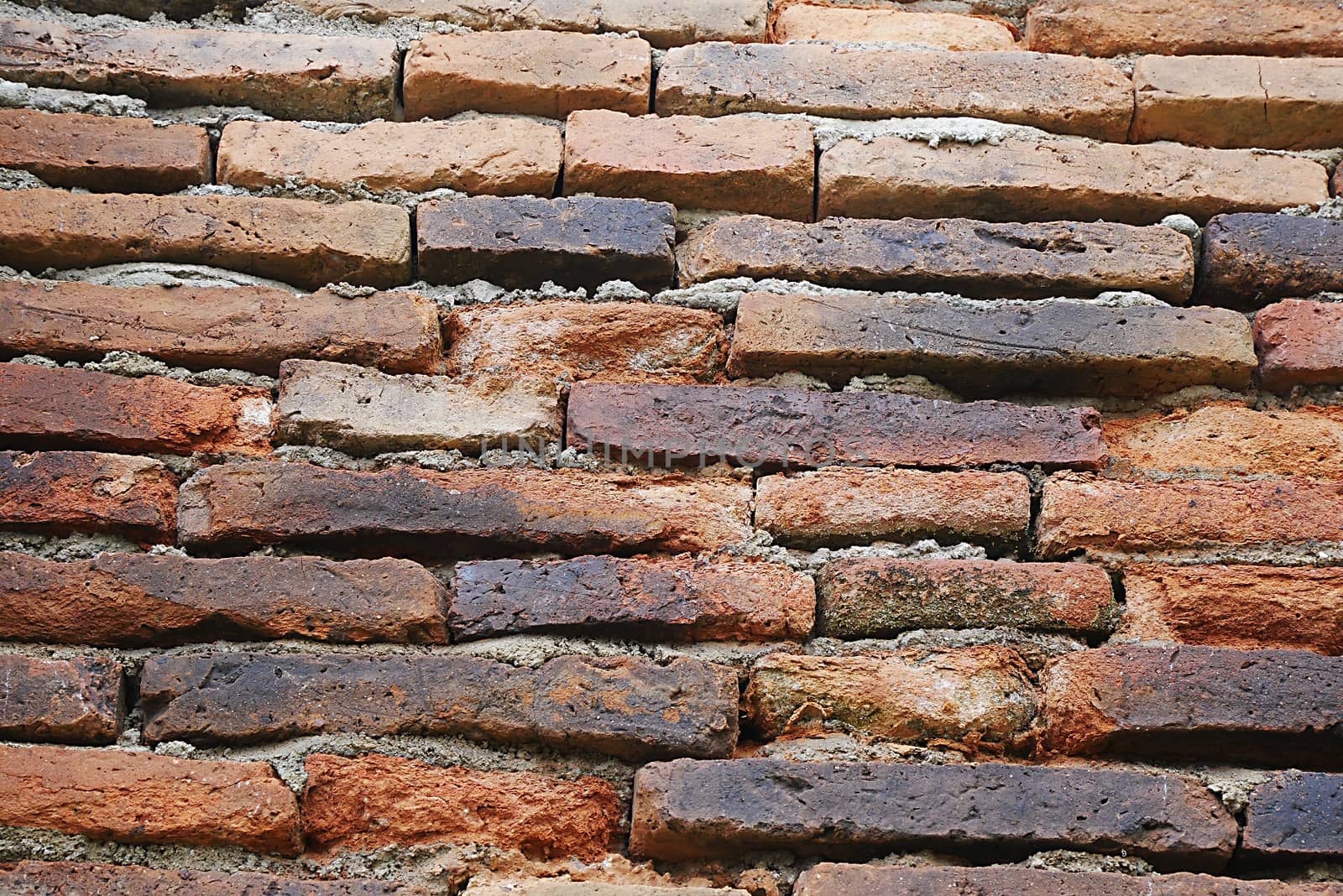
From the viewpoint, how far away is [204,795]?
1.24 meters

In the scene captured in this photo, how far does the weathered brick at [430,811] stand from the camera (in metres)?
1.26

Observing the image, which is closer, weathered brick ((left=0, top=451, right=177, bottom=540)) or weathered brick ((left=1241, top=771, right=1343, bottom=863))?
weathered brick ((left=1241, top=771, right=1343, bottom=863))

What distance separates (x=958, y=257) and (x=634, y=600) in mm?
552

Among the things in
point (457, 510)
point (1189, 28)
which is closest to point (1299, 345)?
point (1189, 28)

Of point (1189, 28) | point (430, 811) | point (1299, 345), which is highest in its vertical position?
point (1189, 28)

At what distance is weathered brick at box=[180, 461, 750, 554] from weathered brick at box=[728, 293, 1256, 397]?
0.19 meters

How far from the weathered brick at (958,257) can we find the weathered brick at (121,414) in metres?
0.52

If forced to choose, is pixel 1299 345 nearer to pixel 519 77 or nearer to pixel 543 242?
pixel 543 242

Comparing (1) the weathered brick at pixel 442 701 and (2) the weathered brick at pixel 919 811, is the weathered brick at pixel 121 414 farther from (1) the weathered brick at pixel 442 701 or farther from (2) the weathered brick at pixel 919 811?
(2) the weathered brick at pixel 919 811

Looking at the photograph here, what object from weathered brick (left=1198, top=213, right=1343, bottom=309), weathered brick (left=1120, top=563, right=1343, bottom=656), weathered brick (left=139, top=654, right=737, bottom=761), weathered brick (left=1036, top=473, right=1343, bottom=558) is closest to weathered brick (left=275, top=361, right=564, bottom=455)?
weathered brick (left=139, top=654, right=737, bottom=761)

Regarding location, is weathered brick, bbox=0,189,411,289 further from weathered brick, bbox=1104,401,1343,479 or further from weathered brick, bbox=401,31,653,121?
weathered brick, bbox=1104,401,1343,479

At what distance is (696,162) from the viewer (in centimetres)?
160

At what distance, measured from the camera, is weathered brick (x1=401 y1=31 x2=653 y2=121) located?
166cm

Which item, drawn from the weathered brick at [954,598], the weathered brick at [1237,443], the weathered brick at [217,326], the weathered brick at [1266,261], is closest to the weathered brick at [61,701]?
the weathered brick at [217,326]
